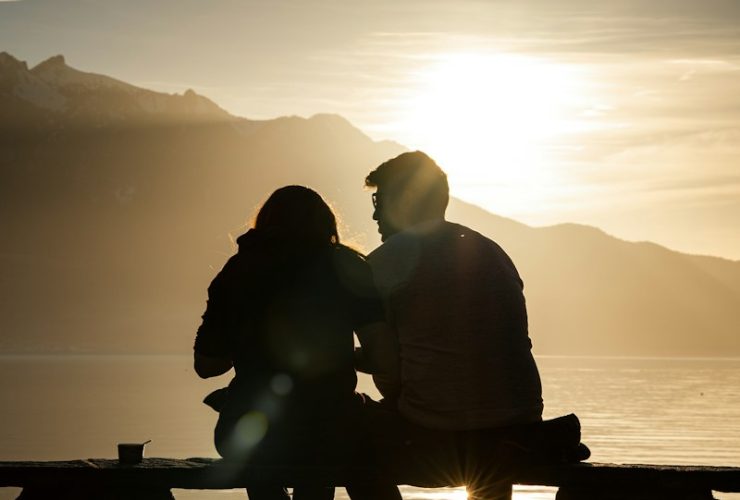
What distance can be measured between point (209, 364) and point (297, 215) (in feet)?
2.53

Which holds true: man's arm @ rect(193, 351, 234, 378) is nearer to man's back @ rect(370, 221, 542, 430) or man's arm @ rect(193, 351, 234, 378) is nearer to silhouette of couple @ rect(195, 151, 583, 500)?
silhouette of couple @ rect(195, 151, 583, 500)

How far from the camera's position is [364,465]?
5.29 m

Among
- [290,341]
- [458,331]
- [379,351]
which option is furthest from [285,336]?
[458,331]

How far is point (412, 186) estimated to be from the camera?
5.68 m

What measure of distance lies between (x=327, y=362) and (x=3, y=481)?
154 cm

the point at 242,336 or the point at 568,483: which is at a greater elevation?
the point at 242,336

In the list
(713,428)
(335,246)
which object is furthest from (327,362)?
(713,428)

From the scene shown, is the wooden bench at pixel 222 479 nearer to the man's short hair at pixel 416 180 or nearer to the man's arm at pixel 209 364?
the man's arm at pixel 209 364

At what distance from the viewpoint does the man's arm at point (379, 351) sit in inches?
212

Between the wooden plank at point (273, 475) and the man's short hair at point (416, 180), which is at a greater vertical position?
the man's short hair at point (416, 180)

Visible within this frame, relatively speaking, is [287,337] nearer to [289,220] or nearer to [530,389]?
[289,220]

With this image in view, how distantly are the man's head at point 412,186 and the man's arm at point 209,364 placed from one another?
113 cm

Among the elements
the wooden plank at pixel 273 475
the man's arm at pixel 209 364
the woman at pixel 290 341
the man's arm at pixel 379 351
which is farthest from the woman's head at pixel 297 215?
the wooden plank at pixel 273 475

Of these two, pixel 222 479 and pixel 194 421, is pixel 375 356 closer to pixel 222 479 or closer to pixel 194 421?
pixel 222 479
